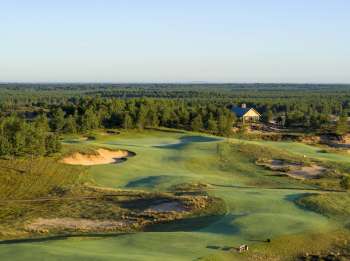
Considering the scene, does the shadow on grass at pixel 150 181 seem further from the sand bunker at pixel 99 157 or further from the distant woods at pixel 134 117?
the distant woods at pixel 134 117

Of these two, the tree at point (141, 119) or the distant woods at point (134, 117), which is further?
the tree at point (141, 119)

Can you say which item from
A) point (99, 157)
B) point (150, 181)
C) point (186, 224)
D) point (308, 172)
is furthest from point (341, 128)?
point (186, 224)

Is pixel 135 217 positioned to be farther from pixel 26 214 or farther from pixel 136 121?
pixel 136 121

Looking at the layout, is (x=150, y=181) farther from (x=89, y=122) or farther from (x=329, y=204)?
(x=89, y=122)

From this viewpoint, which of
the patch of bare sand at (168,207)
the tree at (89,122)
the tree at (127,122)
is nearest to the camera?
the patch of bare sand at (168,207)

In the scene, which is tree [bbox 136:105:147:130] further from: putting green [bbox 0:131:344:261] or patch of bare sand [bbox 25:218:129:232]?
patch of bare sand [bbox 25:218:129:232]

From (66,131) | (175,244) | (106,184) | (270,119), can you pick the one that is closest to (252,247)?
(175,244)

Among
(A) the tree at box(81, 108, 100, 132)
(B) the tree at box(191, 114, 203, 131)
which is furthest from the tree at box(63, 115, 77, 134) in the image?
(B) the tree at box(191, 114, 203, 131)

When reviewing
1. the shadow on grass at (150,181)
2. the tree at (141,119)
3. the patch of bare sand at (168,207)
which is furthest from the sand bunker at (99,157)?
the tree at (141,119)
